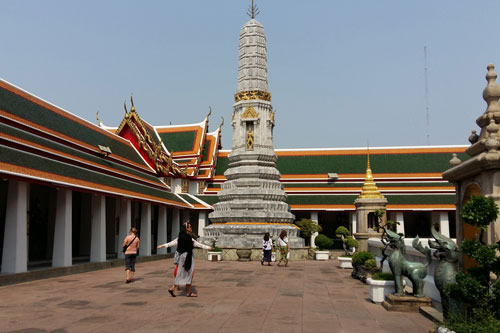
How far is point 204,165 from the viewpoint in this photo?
36.1 m

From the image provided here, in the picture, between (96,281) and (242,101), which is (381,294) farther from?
(242,101)

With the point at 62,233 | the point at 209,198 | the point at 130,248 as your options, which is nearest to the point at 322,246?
the point at 209,198

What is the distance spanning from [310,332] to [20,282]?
32.8ft

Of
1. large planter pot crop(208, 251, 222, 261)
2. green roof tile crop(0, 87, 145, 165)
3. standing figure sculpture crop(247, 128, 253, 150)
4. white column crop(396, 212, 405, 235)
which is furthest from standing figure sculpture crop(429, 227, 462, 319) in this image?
white column crop(396, 212, 405, 235)

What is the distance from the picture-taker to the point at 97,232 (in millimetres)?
18625

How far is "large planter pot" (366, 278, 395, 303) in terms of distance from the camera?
9.38 metres

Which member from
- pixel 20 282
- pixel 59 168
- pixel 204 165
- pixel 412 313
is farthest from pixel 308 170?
pixel 412 313

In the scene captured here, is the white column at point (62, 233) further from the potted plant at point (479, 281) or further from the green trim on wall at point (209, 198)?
the green trim on wall at point (209, 198)

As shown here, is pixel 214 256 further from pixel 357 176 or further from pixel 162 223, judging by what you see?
pixel 357 176

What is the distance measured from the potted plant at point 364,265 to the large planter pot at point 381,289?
365 cm

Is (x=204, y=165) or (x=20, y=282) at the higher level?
(x=204, y=165)

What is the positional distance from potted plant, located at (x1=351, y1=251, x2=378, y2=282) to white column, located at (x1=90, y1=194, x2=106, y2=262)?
10215 millimetres

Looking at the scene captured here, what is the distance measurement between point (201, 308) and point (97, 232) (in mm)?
11161

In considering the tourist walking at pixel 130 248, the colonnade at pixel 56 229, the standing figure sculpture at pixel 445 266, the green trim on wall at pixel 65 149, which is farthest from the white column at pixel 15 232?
the standing figure sculpture at pixel 445 266
